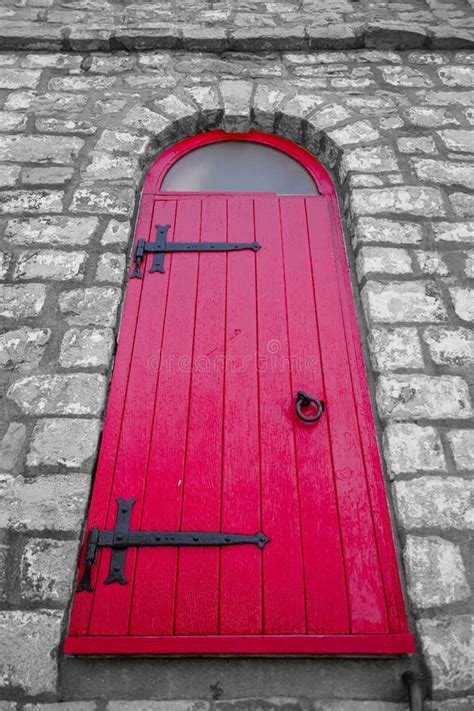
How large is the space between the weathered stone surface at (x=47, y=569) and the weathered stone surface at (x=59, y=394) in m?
0.55

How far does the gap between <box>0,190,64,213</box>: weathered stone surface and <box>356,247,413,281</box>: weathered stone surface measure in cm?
166

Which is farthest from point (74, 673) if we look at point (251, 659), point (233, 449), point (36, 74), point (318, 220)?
point (36, 74)

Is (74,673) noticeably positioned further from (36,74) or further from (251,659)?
(36,74)

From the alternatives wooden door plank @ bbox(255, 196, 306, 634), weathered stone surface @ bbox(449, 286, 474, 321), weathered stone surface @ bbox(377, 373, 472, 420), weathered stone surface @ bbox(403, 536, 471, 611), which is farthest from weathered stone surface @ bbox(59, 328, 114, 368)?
weathered stone surface @ bbox(449, 286, 474, 321)

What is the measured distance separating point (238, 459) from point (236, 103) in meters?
2.39

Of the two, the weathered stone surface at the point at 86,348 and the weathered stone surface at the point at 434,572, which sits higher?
the weathered stone surface at the point at 86,348

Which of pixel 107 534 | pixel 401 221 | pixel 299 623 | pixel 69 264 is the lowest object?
pixel 299 623

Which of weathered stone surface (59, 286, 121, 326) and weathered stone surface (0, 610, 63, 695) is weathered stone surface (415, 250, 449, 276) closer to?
weathered stone surface (59, 286, 121, 326)

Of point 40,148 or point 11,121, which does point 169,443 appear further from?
point 11,121

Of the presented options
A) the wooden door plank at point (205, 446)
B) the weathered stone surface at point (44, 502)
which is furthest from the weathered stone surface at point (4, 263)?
the weathered stone surface at point (44, 502)

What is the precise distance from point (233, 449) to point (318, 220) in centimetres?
153

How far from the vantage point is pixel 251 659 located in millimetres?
1840

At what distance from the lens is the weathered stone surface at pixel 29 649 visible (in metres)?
1.74

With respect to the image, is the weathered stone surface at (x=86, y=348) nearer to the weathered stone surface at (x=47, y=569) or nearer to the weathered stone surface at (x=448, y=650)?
the weathered stone surface at (x=47, y=569)
